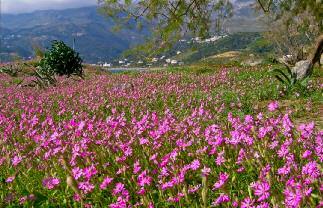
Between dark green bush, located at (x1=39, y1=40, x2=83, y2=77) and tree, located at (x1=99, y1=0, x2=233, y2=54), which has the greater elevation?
tree, located at (x1=99, y1=0, x2=233, y2=54)

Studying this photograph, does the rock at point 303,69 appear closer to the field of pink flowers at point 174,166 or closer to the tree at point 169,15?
the tree at point 169,15

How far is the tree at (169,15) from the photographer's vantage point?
14633 mm

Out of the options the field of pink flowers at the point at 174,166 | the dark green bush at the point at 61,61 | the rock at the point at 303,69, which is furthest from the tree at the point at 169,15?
the dark green bush at the point at 61,61

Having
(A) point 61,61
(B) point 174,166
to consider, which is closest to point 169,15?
(B) point 174,166

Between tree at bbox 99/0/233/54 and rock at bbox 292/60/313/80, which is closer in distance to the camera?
tree at bbox 99/0/233/54

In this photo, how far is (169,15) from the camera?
14766 millimetres

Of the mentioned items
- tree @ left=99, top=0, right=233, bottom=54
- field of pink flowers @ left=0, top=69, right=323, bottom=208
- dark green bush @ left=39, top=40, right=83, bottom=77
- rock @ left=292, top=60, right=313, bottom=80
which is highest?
tree @ left=99, top=0, right=233, bottom=54

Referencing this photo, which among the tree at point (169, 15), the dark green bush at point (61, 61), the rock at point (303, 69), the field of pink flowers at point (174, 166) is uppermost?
the tree at point (169, 15)

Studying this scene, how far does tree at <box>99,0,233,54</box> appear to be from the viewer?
14633 millimetres

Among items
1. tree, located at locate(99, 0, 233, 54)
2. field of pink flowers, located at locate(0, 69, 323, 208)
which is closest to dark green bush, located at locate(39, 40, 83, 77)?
tree, located at locate(99, 0, 233, 54)

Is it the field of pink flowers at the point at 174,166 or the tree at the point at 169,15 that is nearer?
the field of pink flowers at the point at 174,166

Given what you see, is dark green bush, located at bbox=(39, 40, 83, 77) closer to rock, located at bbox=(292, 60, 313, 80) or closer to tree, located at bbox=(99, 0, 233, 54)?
tree, located at bbox=(99, 0, 233, 54)

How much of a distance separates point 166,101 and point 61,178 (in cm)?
772

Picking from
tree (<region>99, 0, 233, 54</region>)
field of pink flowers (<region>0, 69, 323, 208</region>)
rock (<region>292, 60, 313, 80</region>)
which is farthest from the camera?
rock (<region>292, 60, 313, 80</region>)
